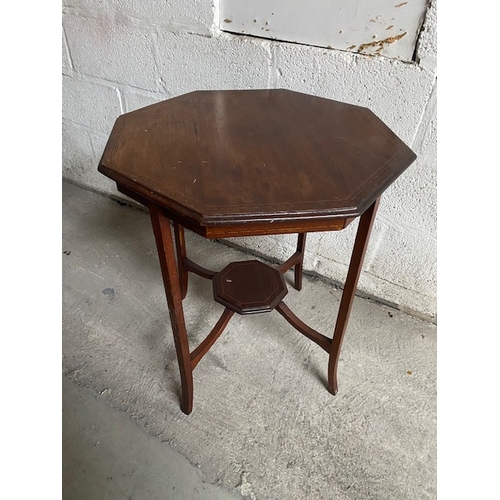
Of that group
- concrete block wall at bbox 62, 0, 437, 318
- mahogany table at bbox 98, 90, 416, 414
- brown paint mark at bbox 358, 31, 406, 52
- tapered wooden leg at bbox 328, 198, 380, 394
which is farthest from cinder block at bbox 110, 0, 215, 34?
tapered wooden leg at bbox 328, 198, 380, 394

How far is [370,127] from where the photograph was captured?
931 millimetres

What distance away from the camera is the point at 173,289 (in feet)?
2.96

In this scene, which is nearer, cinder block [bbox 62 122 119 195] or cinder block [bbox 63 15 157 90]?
cinder block [bbox 63 15 157 90]

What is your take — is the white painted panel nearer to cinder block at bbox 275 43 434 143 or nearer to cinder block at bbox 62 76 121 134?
cinder block at bbox 275 43 434 143

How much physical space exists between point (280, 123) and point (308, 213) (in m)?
0.37

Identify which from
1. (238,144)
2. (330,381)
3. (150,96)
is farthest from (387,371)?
(150,96)

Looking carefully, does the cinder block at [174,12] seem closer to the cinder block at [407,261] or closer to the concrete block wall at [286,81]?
the concrete block wall at [286,81]

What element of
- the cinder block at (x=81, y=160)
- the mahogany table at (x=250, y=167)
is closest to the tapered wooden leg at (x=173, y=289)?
the mahogany table at (x=250, y=167)

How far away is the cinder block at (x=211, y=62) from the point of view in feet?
4.23

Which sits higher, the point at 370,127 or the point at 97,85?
the point at 370,127

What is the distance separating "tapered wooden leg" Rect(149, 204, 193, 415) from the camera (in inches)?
31.4

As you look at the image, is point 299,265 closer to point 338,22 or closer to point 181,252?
point 181,252

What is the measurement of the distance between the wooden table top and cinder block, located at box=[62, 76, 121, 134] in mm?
870

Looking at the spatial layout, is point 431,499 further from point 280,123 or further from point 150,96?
point 150,96
